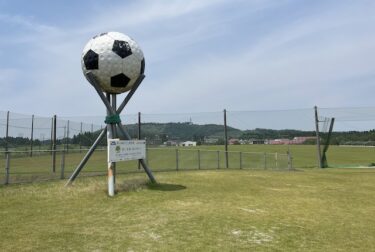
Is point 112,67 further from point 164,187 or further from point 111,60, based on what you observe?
point 164,187

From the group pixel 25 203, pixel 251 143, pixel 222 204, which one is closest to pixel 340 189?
pixel 222 204

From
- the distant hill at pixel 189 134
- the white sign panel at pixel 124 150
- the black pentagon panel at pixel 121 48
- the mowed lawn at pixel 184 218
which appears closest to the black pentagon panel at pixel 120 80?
the black pentagon panel at pixel 121 48

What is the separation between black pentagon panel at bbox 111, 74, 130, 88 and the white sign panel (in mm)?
1503

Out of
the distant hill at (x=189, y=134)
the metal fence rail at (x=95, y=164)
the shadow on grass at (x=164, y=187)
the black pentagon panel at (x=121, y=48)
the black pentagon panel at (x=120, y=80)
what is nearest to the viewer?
the black pentagon panel at (x=121, y=48)

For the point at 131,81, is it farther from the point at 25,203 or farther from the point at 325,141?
the point at 325,141

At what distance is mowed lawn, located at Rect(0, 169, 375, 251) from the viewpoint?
16.7 ft

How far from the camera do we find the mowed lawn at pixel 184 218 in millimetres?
5098

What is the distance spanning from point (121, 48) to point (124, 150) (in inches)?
104

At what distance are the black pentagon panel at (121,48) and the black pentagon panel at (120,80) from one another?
1.75 ft

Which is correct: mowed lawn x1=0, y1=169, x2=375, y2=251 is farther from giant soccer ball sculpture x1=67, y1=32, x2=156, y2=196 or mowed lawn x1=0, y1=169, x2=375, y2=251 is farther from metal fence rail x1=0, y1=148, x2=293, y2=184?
metal fence rail x1=0, y1=148, x2=293, y2=184

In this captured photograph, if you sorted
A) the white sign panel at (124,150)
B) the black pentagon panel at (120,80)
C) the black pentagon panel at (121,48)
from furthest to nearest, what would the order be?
the black pentagon panel at (120,80) < the black pentagon panel at (121,48) < the white sign panel at (124,150)

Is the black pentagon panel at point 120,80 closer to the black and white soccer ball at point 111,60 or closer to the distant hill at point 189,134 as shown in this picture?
the black and white soccer ball at point 111,60

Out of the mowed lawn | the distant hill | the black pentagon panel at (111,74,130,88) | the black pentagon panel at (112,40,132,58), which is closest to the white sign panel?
the mowed lawn

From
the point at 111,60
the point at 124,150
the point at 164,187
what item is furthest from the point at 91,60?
the point at 164,187
